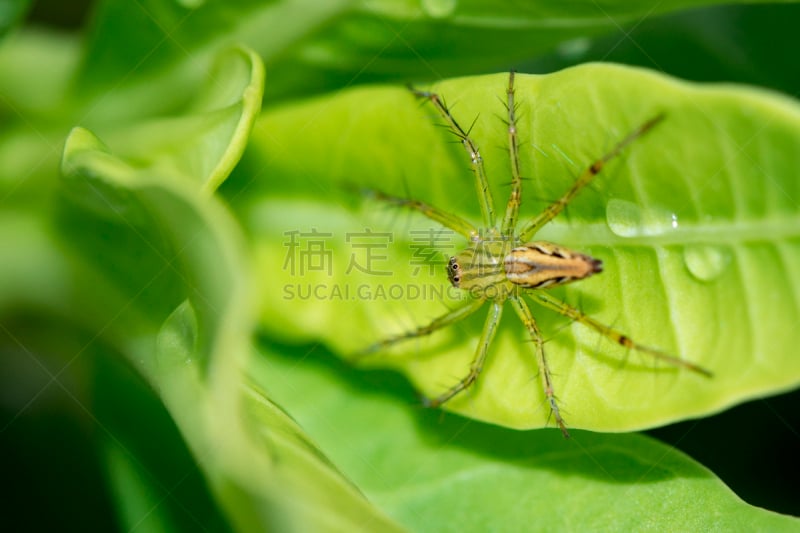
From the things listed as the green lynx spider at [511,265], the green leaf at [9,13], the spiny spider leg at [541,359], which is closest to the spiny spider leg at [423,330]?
the green lynx spider at [511,265]

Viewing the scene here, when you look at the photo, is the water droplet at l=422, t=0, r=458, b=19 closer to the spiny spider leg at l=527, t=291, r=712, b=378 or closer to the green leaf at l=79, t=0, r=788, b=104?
the green leaf at l=79, t=0, r=788, b=104

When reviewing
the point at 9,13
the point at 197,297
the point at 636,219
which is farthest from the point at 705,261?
the point at 9,13

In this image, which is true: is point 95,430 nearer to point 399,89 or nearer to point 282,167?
point 282,167

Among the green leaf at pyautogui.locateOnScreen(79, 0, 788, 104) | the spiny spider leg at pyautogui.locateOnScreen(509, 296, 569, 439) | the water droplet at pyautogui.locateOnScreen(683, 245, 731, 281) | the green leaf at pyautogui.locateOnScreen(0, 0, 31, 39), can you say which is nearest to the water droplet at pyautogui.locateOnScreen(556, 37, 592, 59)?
the green leaf at pyautogui.locateOnScreen(79, 0, 788, 104)

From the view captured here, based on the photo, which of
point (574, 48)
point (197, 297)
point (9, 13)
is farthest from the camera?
point (574, 48)

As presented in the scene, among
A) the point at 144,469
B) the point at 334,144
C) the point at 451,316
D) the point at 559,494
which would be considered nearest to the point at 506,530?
the point at 559,494

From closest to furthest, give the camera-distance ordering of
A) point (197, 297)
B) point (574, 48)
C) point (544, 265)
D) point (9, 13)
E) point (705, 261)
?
point (197, 297), point (705, 261), point (9, 13), point (574, 48), point (544, 265)

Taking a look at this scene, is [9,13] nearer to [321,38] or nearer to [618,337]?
[321,38]

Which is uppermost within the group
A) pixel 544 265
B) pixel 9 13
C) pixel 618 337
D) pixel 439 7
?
pixel 439 7
